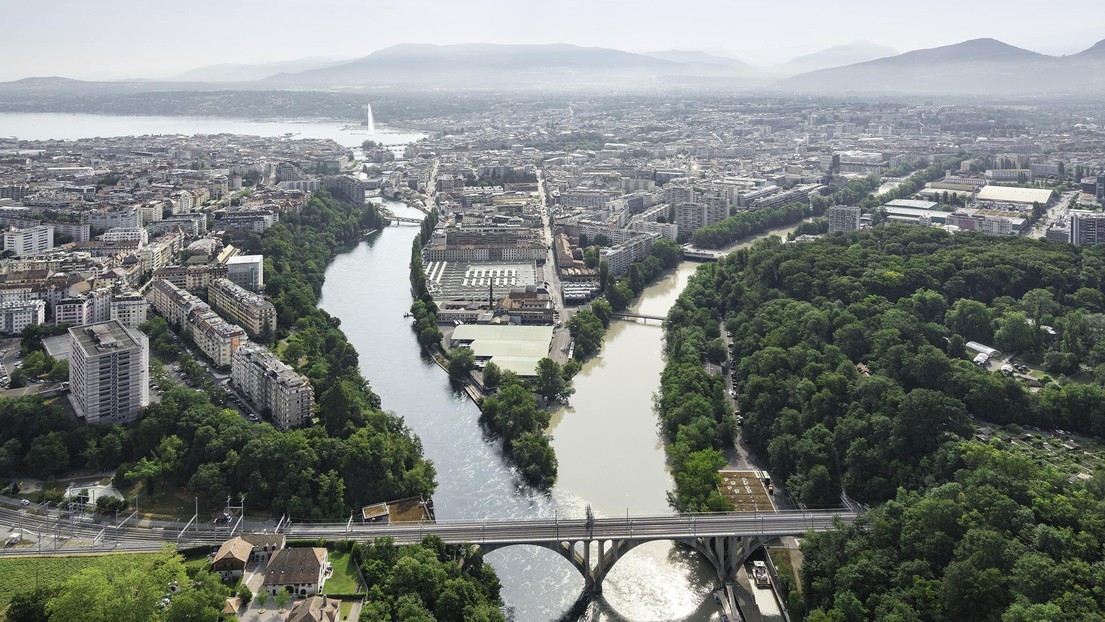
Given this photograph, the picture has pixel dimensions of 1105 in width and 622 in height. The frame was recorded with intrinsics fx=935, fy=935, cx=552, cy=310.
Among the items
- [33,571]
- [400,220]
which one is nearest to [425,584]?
[33,571]

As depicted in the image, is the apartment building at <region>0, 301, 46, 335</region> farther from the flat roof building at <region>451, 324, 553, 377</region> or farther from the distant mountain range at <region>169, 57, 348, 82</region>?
the distant mountain range at <region>169, 57, 348, 82</region>

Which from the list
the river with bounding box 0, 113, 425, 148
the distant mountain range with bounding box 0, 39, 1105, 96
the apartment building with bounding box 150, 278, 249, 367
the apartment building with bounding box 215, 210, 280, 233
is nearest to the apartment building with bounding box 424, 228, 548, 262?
the apartment building with bounding box 215, 210, 280, 233

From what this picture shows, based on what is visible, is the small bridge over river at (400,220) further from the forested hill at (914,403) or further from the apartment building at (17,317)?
the apartment building at (17,317)

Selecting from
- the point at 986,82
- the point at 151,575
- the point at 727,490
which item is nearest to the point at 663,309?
the point at 727,490

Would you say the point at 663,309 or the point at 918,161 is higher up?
the point at 918,161

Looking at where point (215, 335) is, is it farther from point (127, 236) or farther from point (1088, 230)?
point (1088, 230)

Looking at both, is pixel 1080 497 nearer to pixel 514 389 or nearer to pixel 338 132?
pixel 514 389

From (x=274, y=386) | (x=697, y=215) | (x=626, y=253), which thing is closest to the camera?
Result: (x=274, y=386)
